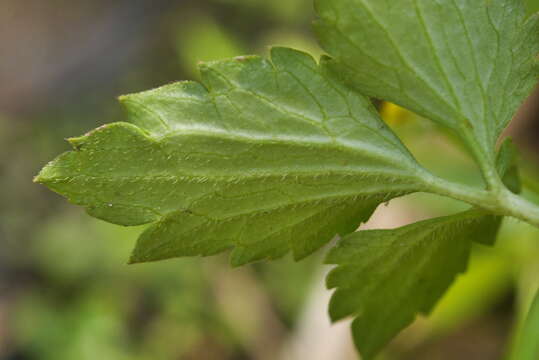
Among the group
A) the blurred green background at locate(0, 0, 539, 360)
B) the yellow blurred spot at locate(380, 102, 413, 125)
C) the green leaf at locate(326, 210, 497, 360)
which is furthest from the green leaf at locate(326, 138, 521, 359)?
the blurred green background at locate(0, 0, 539, 360)

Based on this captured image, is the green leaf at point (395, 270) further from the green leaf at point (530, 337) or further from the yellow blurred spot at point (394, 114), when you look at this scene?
the yellow blurred spot at point (394, 114)

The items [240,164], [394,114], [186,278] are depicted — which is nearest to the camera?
[240,164]

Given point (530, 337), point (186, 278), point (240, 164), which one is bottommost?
point (186, 278)

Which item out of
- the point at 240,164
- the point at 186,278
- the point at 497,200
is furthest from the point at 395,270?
the point at 186,278

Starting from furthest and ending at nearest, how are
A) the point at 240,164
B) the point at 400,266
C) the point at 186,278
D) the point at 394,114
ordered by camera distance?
the point at 186,278
the point at 394,114
the point at 400,266
the point at 240,164

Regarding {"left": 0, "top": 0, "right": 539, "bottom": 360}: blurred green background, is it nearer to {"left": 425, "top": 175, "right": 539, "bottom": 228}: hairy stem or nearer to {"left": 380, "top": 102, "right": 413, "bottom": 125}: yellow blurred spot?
{"left": 380, "top": 102, "right": 413, "bottom": 125}: yellow blurred spot

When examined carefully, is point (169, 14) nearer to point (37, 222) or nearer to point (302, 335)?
point (37, 222)

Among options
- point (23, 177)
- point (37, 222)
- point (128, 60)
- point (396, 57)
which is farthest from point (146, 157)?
point (128, 60)

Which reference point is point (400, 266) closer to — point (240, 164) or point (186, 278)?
point (240, 164)
